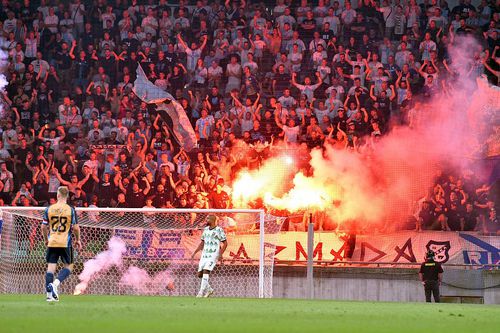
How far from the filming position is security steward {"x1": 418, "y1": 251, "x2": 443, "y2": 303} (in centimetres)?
1948

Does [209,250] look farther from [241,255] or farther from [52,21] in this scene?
[52,21]

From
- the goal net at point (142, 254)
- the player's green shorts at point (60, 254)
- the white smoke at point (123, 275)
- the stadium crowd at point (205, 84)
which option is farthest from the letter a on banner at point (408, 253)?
the player's green shorts at point (60, 254)

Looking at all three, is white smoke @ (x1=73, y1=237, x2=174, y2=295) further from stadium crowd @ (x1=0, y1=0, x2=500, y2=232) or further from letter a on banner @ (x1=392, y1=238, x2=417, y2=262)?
letter a on banner @ (x1=392, y1=238, x2=417, y2=262)

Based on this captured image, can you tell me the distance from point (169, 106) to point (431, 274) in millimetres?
9256

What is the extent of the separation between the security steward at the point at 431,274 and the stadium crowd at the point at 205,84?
2.14 metres

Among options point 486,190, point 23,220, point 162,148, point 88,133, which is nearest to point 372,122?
point 486,190

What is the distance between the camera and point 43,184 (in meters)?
24.1

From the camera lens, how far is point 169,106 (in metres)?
25.5

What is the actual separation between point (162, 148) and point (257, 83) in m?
3.42

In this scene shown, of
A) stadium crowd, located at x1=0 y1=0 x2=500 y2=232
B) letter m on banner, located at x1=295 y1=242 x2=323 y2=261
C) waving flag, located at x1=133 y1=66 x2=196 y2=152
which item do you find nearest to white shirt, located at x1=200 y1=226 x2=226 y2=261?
letter m on banner, located at x1=295 y1=242 x2=323 y2=261

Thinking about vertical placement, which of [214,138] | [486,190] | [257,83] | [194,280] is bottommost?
[194,280]

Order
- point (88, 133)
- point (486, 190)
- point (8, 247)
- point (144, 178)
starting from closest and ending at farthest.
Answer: point (8, 247) → point (486, 190) → point (144, 178) → point (88, 133)

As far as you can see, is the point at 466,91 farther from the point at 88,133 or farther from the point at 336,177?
the point at 88,133

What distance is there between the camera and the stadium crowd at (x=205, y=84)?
23.7m
